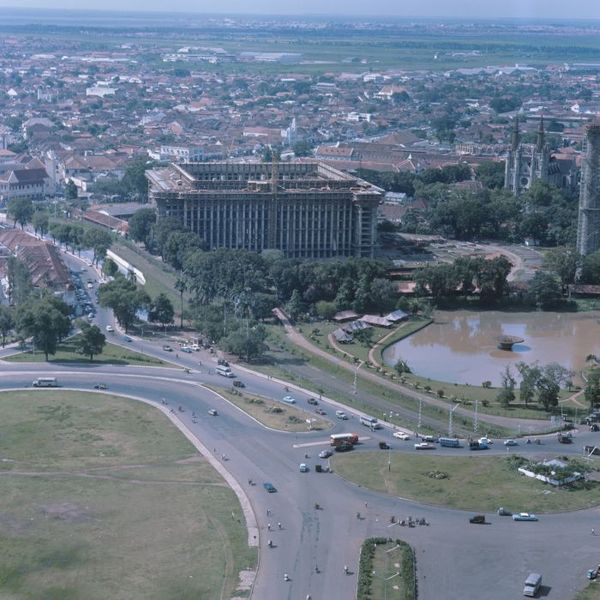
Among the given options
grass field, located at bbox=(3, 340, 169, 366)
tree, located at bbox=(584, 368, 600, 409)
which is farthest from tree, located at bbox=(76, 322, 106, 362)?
tree, located at bbox=(584, 368, 600, 409)

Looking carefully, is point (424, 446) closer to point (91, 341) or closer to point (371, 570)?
point (371, 570)

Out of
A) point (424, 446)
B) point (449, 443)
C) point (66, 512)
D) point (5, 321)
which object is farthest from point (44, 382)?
point (449, 443)

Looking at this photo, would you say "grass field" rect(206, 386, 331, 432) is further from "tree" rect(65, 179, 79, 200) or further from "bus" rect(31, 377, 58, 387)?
"tree" rect(65, 179, 79, 200)

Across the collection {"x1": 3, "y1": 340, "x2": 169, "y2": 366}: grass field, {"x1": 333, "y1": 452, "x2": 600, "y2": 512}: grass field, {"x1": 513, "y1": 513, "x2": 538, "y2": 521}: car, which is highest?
{"x1": 513, "y1": 513, "x2": 538, "y2": 521}: car

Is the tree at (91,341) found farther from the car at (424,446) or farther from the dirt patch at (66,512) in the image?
the dirt patch at (66,512)

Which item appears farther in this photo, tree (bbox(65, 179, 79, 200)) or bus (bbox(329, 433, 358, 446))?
tree (bbox(65, 179, 79, 200))

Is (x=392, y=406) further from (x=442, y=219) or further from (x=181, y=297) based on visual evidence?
(x=442, y=219)

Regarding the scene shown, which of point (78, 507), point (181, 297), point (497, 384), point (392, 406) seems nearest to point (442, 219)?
point (181, 297)
